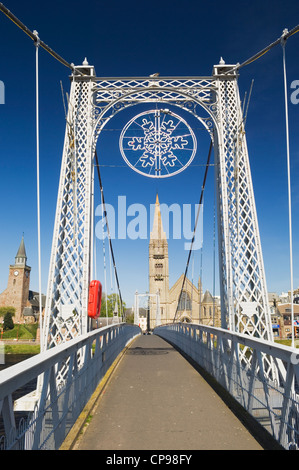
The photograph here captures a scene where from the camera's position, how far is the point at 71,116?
29.9 feet

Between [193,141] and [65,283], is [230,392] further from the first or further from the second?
[193,141]

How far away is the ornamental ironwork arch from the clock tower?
306ft

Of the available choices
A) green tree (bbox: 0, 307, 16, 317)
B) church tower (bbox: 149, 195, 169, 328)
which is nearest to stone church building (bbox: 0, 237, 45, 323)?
green tree (bbox: 0, 307, 16, 317)

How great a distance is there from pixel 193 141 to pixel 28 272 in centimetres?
10713

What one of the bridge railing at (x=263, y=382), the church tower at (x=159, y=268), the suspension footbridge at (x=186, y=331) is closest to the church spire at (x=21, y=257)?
the church tower at (x=159, y=268)

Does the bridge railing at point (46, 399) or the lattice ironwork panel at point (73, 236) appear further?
the lattice ironwork panel at point (73, 236)

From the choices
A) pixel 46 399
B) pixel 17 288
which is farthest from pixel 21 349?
pixel 46 399

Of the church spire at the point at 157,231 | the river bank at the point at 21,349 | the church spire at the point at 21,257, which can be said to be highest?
the church spire at the point at 157,231

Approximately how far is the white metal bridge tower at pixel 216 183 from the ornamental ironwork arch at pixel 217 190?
23 mm

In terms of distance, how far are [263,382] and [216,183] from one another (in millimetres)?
6520

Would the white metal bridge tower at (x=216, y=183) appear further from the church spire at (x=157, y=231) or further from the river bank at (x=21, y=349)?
the church spire at (x=157, y=231)

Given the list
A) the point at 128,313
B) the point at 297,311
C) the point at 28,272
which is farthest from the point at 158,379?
the point at 128,313

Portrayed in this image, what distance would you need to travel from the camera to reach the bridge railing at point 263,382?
10.9 ft

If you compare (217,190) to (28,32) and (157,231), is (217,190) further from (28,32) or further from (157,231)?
(157,231)
